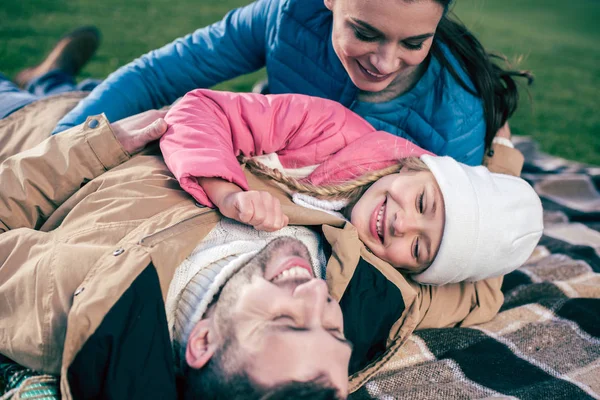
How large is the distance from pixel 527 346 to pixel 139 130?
6.69 feet

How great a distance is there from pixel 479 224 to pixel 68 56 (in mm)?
3474

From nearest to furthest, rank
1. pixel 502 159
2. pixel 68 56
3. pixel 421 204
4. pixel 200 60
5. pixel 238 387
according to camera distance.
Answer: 1. pixel 238 387
2. pixel 421 204
3. pixel 200 60
4. pixel 502 159
5. pixel 68 56

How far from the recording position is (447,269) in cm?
236

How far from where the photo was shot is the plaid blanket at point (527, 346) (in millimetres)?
2117

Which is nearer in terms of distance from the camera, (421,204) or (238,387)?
(238,387)

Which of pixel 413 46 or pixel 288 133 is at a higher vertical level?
pixel 413 46

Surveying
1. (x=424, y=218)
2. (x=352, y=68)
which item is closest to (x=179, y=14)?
(x=352, y=68)

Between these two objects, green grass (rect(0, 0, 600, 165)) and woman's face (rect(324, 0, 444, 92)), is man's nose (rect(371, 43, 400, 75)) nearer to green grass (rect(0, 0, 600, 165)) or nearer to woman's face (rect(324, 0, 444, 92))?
woman's face (rect(324, 0, 444, 92))

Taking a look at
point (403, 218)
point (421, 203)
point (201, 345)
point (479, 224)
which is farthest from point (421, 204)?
point (201, 345)

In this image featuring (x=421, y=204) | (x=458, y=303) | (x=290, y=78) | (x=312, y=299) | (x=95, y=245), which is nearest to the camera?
(x=312, y=299)

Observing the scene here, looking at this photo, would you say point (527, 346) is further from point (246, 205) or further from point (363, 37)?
point (363, 37)

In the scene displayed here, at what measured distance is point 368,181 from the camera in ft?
8.14

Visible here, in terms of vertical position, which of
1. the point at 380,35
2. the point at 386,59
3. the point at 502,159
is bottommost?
the point at 502,159

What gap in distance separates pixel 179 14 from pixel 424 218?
7.07 meters
